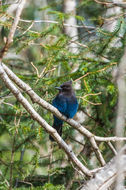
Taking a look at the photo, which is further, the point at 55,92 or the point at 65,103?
the point at 65,103

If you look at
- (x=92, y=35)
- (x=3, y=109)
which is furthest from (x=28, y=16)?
(x=3, y=109)

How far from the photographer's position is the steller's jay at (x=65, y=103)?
17.6 feet

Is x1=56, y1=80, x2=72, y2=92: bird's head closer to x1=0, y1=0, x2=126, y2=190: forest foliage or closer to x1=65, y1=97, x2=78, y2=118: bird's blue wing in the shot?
x1=0, y1=0, x2=126, y2=190: forest foliage

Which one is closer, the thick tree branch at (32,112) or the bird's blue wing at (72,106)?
the thick tree branch at (32,112)

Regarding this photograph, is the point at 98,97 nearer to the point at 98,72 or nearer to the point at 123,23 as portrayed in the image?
the point at 98,72

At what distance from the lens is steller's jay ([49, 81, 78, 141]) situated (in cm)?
535

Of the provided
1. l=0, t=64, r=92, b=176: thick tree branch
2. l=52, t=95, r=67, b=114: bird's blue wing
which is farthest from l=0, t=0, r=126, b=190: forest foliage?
l=0, t=64, r=92, b=176: thick tree branch

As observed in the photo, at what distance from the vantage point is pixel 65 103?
5574 millimetres

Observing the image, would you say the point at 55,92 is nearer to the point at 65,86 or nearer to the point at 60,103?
the point at 65,86

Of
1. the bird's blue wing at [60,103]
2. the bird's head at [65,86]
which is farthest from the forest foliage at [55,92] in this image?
the bird's blue wing at [60,103]

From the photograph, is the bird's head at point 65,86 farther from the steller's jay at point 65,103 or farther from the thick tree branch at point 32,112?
the thick tree branch at point 32,112

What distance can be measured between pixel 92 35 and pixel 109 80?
1.51 meters

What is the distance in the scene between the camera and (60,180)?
5.39m

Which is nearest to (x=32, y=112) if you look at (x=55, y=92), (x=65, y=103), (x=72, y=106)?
(x=55, y=92)
